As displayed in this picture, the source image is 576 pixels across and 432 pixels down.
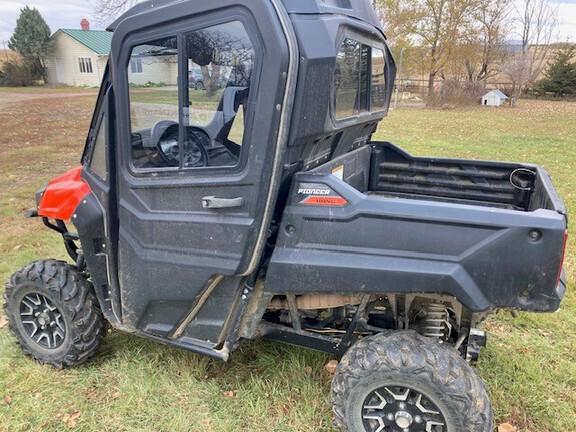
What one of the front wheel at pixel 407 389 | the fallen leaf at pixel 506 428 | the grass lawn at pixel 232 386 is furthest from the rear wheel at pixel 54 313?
the fallen leaf at pixel 506 428

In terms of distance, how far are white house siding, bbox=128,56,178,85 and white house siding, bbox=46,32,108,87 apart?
3946 cm

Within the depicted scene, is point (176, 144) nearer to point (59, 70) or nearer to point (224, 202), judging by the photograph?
point (224, 202)

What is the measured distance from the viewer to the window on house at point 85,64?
38562mm

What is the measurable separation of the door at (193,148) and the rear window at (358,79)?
50 centimetres

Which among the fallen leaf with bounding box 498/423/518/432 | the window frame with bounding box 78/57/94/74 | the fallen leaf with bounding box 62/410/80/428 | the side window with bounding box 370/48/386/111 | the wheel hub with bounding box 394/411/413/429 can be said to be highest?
the window frame with bounding box 78/57/94/74

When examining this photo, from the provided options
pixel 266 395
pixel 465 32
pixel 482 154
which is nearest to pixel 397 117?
pixel 482 154

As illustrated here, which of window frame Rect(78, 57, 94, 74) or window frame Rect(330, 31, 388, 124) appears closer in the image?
window frame Rect(330, 31, 388, 124)

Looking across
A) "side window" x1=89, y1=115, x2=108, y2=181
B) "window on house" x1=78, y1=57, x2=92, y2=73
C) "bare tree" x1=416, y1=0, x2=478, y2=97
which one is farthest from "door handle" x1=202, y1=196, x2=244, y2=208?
"window on house" x1=78, y1=57, x2=92, y2=73

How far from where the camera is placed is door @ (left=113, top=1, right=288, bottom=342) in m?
2.17

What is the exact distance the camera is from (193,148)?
2467 mm

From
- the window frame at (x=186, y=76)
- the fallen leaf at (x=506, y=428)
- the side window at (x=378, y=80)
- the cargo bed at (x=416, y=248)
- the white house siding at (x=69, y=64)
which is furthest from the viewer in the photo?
the white house siding at (x=69, y=64)

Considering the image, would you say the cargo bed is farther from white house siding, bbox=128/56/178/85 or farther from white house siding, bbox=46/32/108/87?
white house siding, bbox=46/32/108/87

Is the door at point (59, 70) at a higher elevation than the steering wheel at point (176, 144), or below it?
higher

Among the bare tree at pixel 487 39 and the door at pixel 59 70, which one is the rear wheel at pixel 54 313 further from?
the door at pixel 59 70
